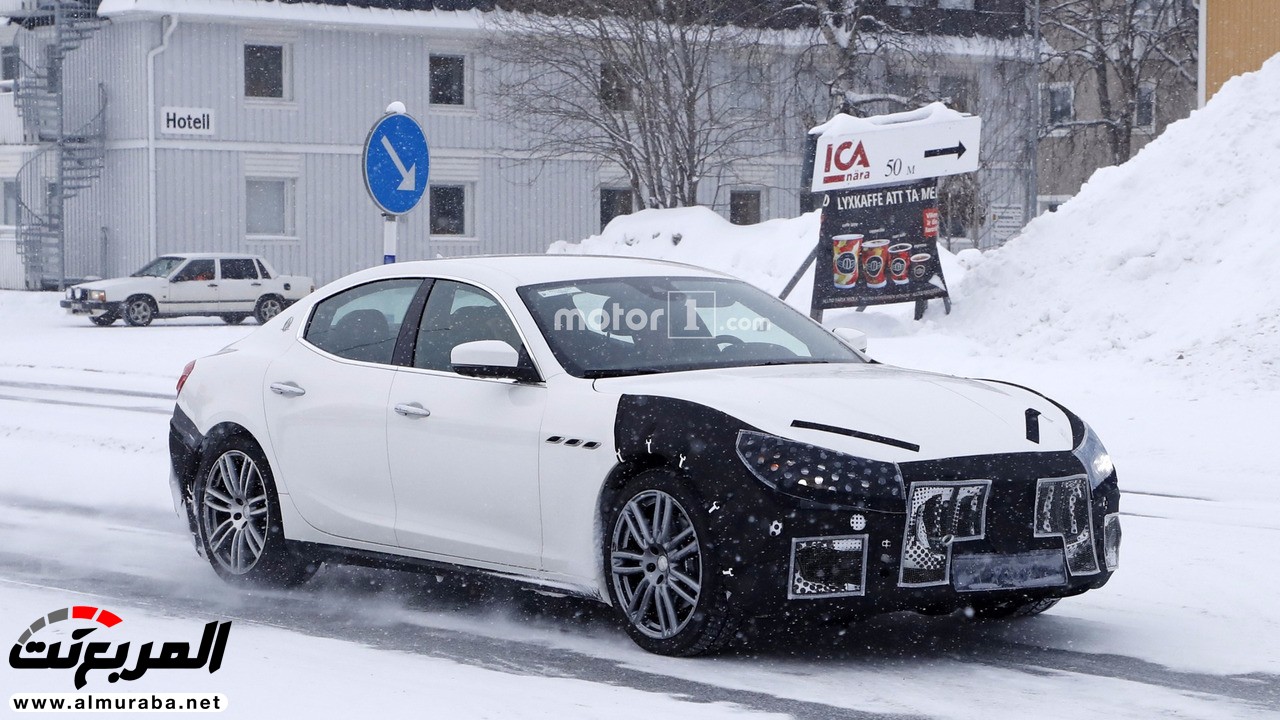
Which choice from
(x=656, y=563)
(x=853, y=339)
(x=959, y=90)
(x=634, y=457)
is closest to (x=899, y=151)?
(x=853, y=339)

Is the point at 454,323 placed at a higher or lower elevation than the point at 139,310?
higher

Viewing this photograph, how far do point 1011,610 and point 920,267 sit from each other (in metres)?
15.4

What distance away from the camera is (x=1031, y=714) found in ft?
18.9

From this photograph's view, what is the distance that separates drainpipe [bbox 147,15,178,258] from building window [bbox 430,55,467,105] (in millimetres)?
6272

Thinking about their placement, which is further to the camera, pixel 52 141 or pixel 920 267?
pixel 52 141

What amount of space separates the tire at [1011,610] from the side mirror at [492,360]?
1.96 metres

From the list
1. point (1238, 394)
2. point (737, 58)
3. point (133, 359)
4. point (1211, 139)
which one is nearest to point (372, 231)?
point (737, 58)

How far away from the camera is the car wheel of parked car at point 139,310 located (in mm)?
34281

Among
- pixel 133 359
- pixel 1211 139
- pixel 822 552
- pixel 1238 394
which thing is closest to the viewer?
pixel 822 552

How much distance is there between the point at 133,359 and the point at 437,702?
2054 cm

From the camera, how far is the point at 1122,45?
49938mm

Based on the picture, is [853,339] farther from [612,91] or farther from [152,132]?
[152,132]

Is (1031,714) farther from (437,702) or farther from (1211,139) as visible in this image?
(1211,139)

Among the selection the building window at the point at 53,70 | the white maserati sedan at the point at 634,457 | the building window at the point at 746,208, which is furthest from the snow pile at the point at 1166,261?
the building window at the point at 53,70
